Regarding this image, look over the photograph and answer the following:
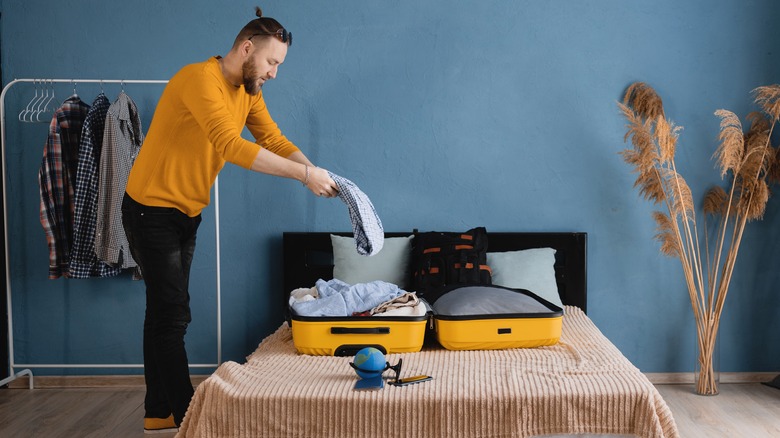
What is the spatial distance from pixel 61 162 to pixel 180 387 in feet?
4.68

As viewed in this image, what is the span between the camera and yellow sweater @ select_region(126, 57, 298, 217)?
2.33 meters

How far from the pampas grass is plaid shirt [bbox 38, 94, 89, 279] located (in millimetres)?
2494

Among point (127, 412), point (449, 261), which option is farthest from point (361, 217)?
point (127, 412)

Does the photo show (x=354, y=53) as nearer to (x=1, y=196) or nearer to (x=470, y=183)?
(x=470, y=183)

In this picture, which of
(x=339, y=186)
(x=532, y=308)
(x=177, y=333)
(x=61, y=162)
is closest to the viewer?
(x=339, y=186)

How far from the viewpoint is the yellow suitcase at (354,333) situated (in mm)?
2666

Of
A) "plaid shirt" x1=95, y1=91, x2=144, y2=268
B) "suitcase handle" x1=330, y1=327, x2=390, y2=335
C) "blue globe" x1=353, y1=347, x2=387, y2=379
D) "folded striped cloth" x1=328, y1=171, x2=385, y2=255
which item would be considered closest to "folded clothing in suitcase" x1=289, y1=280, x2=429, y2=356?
"suitcase handle" x1=330, y1=327, x2=390, y2=335

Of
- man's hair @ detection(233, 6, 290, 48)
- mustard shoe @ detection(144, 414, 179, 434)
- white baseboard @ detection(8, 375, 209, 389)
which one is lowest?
white baseboard @ detection(8, 375, 209, 389)

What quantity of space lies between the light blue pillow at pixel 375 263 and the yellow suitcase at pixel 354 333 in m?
0.70

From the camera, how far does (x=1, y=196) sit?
3627 mm

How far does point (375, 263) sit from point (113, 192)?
119 centimetres

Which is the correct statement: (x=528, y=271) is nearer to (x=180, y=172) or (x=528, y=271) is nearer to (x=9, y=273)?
(x=180, y=172)

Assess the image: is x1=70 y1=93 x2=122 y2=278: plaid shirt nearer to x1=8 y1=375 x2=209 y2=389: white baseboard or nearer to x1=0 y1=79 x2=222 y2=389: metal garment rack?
x1=0 y1=79 x2=222 y2=389: metal garment rack

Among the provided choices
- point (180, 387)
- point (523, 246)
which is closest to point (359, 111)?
point (523, 246)
